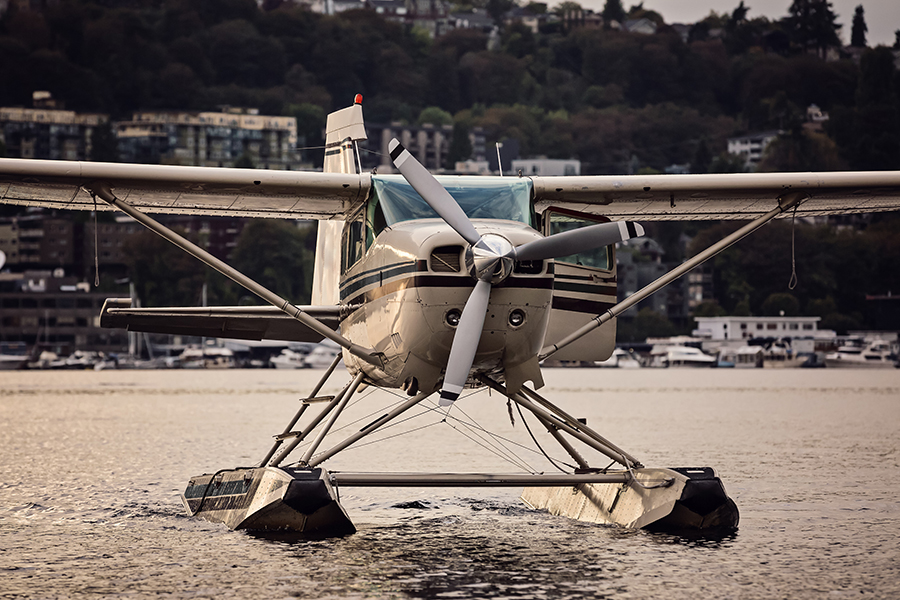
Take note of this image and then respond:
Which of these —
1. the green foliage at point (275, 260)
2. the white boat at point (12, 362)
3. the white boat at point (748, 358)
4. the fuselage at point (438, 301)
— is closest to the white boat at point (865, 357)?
the white boat at point (748, 358)

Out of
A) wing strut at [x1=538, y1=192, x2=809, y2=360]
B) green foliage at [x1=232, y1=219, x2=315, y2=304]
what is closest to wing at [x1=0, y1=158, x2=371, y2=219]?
wing strut at [x1=538, y1=192, x2=809, y2=360]

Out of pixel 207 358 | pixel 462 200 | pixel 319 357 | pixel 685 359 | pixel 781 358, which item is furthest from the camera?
pixel 207 358

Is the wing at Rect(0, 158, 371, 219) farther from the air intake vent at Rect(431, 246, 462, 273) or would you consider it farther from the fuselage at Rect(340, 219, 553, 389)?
the air intake vent at Rect(431, 246, 462, 273)

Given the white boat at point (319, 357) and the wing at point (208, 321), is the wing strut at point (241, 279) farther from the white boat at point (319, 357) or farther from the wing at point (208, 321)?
the white boat at point (319, 357)

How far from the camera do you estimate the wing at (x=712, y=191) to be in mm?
12680

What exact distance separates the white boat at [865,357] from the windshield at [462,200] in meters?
107

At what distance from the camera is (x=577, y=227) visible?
12.5 metres

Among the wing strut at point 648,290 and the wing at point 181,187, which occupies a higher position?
→ the wing at point 181,187

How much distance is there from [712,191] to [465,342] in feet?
13.0

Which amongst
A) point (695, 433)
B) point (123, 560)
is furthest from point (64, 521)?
point (695, 433)

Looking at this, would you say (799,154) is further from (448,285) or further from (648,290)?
(448,285)

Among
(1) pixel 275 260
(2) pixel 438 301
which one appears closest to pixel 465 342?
(2) pixel 438 301

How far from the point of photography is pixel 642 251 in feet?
489

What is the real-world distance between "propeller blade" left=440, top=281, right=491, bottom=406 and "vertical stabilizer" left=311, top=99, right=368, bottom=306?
15.0 ft
